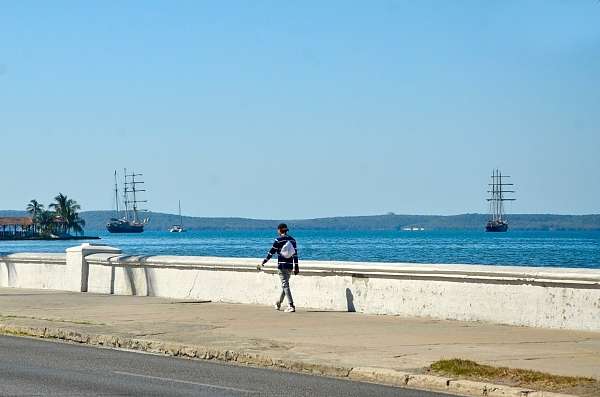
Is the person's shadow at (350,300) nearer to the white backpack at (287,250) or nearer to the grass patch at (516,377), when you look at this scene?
the white backpack at (287,250)

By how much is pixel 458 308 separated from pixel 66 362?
24.6ft

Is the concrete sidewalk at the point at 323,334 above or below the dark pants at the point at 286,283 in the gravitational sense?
below

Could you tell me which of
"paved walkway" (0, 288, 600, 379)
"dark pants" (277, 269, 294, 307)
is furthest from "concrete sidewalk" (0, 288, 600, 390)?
"dark pants" (277, 269, 294, 307)

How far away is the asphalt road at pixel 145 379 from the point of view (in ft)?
41.9

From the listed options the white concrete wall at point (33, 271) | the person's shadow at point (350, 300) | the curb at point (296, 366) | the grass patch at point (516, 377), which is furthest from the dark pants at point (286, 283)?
the white concrete wall at point (33, 271)

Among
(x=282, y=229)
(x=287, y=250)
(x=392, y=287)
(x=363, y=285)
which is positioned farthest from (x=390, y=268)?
(x=282, y=229)

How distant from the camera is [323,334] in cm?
1859

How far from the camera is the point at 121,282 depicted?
93.4 ft

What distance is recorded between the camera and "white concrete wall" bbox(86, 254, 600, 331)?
62.1 ft

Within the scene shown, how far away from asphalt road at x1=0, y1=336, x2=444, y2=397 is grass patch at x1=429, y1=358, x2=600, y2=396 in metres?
0.86

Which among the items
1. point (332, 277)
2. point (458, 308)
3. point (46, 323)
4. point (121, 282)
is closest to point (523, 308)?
point (458, 308)

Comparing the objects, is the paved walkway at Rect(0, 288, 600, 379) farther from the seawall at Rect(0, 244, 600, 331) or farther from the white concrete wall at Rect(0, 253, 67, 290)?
the white concrete wall at Rect(0, 253, 67, 290)

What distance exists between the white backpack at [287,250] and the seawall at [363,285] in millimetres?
1004

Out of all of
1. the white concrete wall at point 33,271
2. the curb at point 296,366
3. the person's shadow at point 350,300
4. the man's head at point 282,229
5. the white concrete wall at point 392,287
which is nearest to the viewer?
the curb at point 296,366
